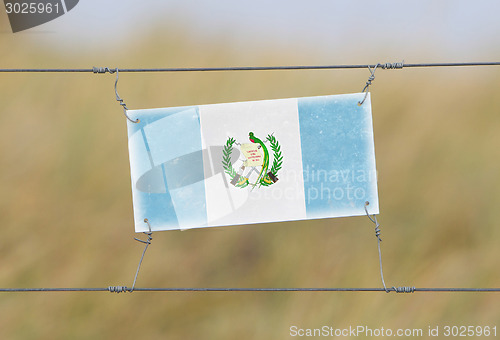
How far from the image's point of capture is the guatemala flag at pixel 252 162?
1.69 meters

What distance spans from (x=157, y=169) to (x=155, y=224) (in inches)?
6.9

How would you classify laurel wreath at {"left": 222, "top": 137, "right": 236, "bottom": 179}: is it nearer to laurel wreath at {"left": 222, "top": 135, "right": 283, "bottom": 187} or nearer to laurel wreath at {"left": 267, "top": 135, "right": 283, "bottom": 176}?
laurel wreath at {"left": 222, "top": 135, "right": 283, "bottom": 187}

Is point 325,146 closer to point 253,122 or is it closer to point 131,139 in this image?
point 253,122

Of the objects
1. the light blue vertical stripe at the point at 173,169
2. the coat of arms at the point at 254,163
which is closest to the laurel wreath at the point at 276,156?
the coat of arms at the point at 254,163

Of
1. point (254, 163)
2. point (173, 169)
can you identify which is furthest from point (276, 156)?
point (173, 169)

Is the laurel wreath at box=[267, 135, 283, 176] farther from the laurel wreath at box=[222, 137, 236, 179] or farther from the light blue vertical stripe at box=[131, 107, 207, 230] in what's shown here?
the light blue vertical stripe at box=[131, 107, 207, 230]

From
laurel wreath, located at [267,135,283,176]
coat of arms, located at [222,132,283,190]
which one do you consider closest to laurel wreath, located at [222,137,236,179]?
coat of arms, located at [222,132,283,190]

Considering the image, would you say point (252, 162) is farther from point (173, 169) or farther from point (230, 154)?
point (173, 169)

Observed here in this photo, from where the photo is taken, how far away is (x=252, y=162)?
1.70m

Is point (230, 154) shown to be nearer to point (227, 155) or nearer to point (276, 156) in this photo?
point (227, 155)

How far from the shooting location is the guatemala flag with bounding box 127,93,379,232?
1.69 meters

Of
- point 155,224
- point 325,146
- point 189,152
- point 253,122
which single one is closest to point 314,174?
point 325,146

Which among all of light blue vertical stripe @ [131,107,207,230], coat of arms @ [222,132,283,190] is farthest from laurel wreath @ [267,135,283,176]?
light blue vertical stripe @ [131,107,207,230]

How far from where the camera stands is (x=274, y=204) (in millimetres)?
1703
